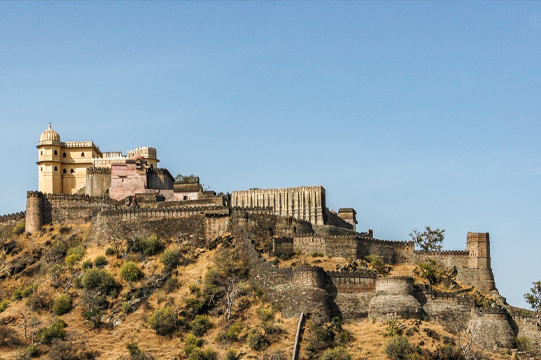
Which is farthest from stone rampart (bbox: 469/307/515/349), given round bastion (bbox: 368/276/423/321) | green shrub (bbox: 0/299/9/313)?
green shrub (bbox: 0/299/9/313)

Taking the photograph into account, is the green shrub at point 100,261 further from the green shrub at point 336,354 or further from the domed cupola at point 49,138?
the domed cupola at point 49,138

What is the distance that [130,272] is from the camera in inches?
3187

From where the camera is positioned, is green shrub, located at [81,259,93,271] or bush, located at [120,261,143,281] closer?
bush, located at [120,261,143,281]

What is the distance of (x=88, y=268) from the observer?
82.9 meters

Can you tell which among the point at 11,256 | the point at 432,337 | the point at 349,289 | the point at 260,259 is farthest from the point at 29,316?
the point at 432,337

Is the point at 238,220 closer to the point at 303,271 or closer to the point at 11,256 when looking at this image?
the point at 303,271

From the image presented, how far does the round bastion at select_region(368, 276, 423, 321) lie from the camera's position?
7381 centimetres

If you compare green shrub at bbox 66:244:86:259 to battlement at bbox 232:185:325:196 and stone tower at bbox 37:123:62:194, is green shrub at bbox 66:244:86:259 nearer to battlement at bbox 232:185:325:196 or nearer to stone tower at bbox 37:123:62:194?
stone tower at bbox 37:123:62:194

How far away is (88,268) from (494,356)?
33.7 m

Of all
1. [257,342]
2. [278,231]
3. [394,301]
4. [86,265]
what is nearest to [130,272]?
[86,265]

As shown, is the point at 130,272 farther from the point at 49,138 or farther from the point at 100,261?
the point at 49,138

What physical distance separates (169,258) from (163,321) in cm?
832

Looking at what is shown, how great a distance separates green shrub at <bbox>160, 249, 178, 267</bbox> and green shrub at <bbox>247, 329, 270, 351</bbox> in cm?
1284

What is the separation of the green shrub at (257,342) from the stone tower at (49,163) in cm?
3783
